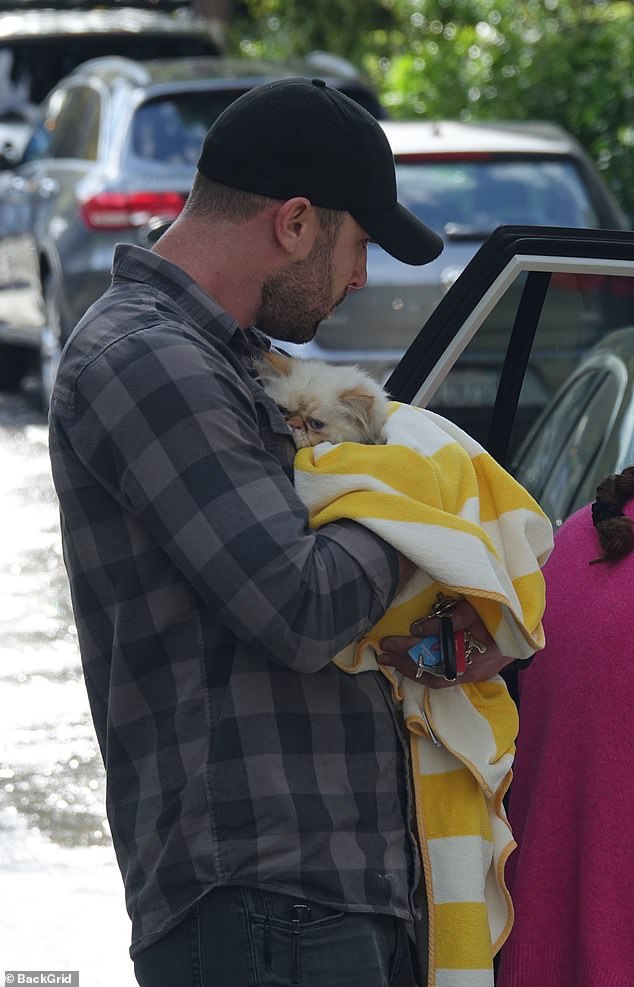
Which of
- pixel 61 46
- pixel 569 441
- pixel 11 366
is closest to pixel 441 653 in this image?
pixel 569 441

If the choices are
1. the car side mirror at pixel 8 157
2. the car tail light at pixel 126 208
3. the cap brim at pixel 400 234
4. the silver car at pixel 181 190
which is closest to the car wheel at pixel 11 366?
the silver car at pixel 181 190

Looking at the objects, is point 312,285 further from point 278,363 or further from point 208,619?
point 208,619

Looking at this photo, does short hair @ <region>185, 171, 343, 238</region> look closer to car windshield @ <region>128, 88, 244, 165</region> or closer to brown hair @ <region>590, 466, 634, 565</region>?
brown hair @ <region>590, 466, 634, 565</region>

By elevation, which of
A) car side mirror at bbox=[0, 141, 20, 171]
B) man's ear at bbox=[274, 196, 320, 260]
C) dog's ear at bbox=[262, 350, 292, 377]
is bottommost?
car side mirror at bbox=[0, 141, 20, 171]

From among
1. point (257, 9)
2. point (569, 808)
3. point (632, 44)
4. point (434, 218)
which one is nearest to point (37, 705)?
point (434, 218)

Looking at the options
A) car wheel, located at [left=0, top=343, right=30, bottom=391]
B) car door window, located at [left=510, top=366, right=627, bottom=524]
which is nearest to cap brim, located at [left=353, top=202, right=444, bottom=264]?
car door window, located at [left=510, top=366, right=627, bottom=524]

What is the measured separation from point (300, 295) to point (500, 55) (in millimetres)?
10605

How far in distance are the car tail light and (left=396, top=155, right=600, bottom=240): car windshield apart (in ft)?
4.50

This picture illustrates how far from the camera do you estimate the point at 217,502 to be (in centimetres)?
182

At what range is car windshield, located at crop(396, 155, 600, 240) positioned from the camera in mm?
7168

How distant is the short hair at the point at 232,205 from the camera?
198cm

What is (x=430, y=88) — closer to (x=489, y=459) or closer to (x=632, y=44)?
(x=632, y=44)

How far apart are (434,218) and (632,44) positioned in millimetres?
5330

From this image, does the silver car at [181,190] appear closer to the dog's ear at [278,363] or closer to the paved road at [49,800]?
the paved road at [49,800]
